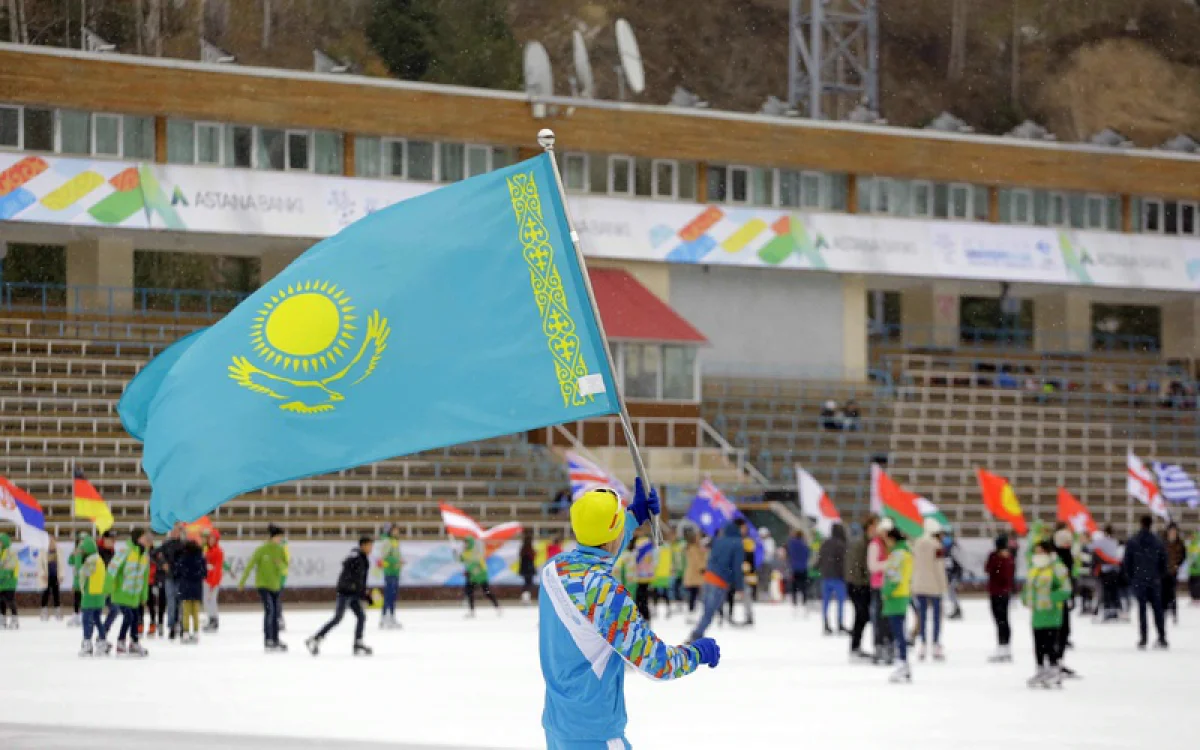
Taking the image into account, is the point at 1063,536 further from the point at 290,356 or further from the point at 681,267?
the point at 681,267

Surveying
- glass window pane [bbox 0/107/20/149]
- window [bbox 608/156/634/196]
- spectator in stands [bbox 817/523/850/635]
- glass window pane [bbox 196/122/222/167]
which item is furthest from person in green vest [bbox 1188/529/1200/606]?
glass window pane [bbox 0/107/20/149]

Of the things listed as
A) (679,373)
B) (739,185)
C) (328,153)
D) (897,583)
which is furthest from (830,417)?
(897,583)

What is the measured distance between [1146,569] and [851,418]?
30.9 meters

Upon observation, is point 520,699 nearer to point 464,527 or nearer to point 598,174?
point 464,527

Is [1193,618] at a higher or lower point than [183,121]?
lower

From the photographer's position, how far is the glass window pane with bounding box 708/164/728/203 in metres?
58.1

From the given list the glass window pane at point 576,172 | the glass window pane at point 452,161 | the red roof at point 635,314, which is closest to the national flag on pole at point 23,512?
the red roof at point 635,314

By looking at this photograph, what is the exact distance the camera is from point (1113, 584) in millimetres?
33125

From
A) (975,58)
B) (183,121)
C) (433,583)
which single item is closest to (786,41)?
(975,58)

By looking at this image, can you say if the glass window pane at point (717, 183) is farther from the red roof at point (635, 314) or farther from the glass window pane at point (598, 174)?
the red roof at point (635, 314)

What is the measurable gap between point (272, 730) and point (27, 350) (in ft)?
113

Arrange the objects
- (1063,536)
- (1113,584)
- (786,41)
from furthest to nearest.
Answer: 1. (786,41)
2. (1113,584)
3. (1063,536)

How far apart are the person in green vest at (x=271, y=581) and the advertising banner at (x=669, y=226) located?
25052 mm

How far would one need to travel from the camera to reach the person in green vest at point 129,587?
79.9 ft
